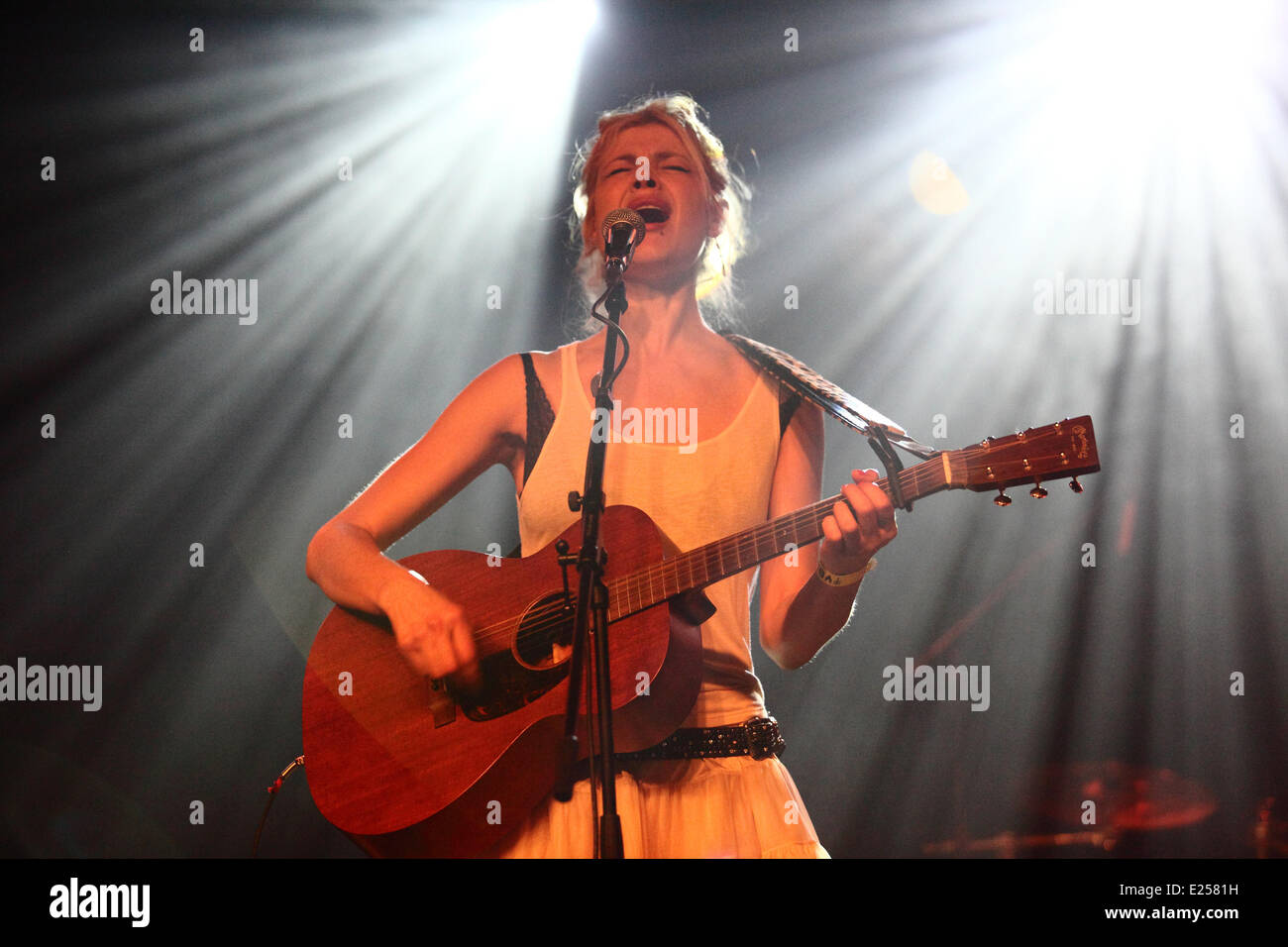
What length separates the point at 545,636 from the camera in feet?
6.09

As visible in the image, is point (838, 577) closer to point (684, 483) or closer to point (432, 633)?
point (684, 483)

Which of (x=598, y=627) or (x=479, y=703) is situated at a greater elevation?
(x=598, y=627)

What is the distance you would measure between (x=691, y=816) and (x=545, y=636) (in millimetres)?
451

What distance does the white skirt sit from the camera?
166cm

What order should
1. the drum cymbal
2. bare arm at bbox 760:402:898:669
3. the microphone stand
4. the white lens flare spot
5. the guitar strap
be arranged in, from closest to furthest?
the microphone stand → bare arm at bbox 760:402:898:669 → the guitar strap → the drum cymbal → the white lens flare spot

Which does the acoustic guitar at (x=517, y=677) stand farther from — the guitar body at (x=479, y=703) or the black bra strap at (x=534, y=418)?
the black bra strap at (x=534, y=418)

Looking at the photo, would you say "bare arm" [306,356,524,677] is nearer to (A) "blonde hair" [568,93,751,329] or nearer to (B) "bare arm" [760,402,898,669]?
(A) "blonde hair" [568,93,751,329]

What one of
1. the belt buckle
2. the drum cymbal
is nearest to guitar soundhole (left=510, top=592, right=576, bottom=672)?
the belt buckle

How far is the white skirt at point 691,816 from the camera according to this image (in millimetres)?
1655

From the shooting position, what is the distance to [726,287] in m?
2.78

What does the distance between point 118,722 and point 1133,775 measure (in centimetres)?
316

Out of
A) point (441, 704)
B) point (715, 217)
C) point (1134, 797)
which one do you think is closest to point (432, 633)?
point (441, 704)

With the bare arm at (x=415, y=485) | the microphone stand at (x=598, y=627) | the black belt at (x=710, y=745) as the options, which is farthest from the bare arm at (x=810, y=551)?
the bare arm at (x=415, y=485)
